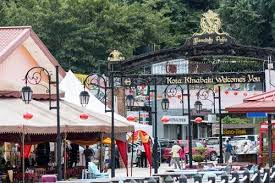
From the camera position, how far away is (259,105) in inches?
1117

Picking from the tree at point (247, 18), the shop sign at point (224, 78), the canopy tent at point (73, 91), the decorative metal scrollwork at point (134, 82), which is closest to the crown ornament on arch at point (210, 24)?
the shop sign at point (224, 78)

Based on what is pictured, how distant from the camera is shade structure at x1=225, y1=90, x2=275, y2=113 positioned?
91.5 ft

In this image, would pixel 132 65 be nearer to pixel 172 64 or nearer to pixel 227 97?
pixel 172 64

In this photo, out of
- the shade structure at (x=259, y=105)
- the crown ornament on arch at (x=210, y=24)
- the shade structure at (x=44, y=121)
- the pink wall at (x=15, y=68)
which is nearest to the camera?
the shade structure at (x=259, y=105)

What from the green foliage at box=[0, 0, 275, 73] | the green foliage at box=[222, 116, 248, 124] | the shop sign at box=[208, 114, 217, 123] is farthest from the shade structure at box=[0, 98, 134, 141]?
the green foliage at box=[222, 116, 248, 124]

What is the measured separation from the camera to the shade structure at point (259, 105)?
2790 centimetres

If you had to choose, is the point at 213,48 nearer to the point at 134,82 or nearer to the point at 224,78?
the point at 224,78

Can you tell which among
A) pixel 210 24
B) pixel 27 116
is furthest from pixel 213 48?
pixel 27 116

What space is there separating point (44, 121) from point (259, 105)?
7191 mm

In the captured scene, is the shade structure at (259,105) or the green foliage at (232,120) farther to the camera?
the green foliage at (232,120)

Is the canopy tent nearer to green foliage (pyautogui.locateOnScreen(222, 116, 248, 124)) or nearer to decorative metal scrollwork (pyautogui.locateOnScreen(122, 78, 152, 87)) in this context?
decorative metal scrollwork (pyautogui.locateOnScreen(122, 78, 152, 87))

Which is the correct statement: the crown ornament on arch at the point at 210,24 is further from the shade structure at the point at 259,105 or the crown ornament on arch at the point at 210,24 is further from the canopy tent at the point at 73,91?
the shade structure at the point at 259,105

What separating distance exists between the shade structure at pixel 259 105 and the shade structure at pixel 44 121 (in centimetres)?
557

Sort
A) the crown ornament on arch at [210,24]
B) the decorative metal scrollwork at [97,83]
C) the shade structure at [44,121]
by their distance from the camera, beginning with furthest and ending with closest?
the crown ornament on arch at [210,24] < the decorative metal scrollwork at [97,83] < the shade structure at [44,121]
